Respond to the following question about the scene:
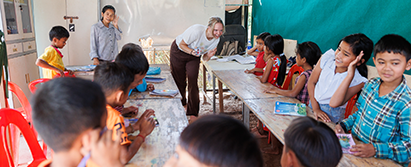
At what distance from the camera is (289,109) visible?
179 centimetres

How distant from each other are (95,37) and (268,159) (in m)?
2.69

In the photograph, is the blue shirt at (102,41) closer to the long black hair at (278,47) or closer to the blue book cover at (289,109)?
the long black hair at (278,47)

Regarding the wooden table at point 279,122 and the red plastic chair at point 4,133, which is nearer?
the wooden table at point 279,122

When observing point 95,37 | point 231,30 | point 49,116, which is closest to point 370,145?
point 49,116

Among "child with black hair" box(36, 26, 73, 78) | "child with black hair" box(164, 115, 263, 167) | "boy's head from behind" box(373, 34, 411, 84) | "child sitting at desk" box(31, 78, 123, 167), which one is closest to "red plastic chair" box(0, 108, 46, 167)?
"child sitting at desk" box(31, 78, 123, 167)

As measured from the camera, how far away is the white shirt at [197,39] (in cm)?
327

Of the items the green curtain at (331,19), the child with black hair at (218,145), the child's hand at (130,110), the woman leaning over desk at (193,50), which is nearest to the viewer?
the child with black hair at (218,145)

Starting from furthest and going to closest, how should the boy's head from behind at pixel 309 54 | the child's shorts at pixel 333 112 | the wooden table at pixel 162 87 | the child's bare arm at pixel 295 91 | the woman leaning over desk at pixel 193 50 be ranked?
the woman leaning over desk at pixel 193 50 < the boy's head from behind at pixel 309 54 < the child's bare arm at pixel 295 91 < the wooden table at pixel 162 87 < the child's shorts at pixel 333 112

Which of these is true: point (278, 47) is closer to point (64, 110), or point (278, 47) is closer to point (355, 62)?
point (355, 62)

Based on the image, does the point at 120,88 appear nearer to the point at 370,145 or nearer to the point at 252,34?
the point at 370,145

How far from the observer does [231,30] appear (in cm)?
512

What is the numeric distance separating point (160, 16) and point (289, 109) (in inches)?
145

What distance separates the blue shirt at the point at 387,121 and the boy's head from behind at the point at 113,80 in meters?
1.24

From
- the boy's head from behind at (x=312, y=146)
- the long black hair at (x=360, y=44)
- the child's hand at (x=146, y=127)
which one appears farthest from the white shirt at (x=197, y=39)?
the boy's head from behind at (x=312, y=146)
